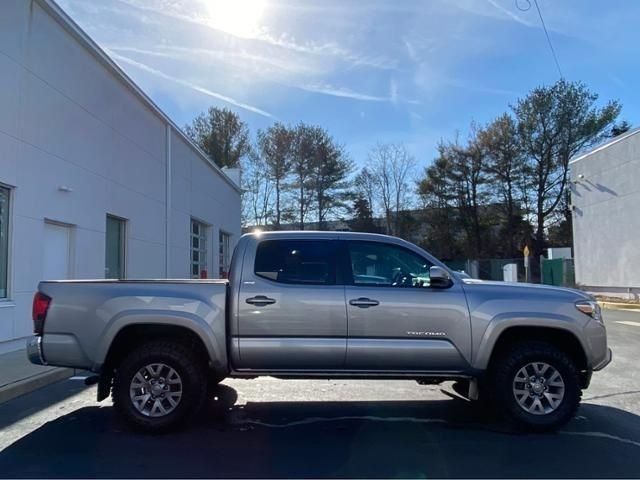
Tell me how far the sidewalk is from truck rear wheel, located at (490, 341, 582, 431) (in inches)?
234

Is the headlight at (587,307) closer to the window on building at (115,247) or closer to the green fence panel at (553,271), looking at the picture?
the window on building at (115,247)

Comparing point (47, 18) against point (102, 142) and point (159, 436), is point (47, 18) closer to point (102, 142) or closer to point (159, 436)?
point (102, 142)

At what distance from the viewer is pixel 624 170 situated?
22.7 metres

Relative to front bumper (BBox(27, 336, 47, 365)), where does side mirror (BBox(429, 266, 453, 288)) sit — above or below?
above

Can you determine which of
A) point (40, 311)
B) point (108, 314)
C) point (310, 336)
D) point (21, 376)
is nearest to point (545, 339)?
point (310, 336)

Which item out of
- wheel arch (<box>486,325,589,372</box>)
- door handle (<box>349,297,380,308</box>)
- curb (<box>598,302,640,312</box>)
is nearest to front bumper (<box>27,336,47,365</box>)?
door handle (<box>349,297,380,308</box>)

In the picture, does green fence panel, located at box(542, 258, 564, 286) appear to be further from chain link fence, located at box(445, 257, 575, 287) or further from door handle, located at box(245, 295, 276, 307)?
door handle, located at box(245, 295, 276, 307)

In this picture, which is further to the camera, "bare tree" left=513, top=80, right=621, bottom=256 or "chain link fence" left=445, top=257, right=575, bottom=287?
"bare tree" left=513, top=80, right=621, bottom=256

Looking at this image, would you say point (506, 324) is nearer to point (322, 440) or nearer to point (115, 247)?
point (322, 440)

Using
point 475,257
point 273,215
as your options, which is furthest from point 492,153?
point 273,215

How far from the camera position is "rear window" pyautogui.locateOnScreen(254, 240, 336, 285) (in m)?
5.79

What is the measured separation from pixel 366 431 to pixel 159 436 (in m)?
2.08

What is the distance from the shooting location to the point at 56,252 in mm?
11930

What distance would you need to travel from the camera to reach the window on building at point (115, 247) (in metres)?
14.6
